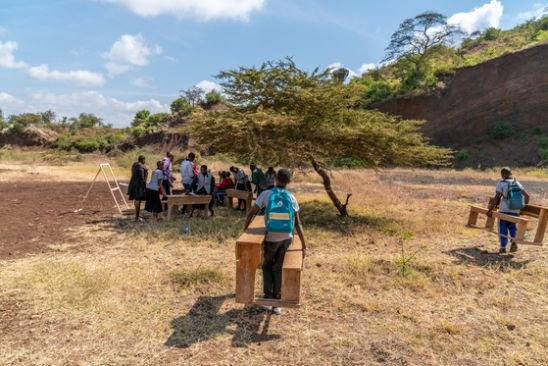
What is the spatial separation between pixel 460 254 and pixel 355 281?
9.34ft

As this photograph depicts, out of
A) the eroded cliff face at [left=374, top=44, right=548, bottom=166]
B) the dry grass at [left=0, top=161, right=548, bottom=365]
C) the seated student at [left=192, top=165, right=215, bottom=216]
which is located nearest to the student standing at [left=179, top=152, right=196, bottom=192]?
the seated student at [left=192, top=165, right=215, bottom=216]

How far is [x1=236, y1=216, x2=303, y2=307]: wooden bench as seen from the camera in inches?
177

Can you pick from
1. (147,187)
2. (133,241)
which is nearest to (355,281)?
(133,241)

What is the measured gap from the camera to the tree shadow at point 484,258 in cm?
718

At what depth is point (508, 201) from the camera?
306 inches

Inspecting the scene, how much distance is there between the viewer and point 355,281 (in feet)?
20.2

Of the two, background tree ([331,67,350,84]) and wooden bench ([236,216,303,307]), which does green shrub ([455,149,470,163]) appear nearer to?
background tree ([331,67,350,84])

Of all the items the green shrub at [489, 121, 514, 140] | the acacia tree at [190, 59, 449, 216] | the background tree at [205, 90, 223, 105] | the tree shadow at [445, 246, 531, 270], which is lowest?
the tree shadow at [445, 246, 531, 270]

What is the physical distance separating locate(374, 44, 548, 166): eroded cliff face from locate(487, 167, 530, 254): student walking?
1014 inches

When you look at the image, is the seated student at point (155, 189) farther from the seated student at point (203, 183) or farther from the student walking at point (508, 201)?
the student walking at point (508, 201)

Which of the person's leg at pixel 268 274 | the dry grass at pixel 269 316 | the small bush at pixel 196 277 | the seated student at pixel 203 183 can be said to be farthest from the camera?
the seated student at pixel 203 183

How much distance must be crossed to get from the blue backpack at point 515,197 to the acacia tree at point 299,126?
3398 millimetres

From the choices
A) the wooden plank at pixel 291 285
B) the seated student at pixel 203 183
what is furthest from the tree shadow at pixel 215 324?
the seated student at pixel 203 183

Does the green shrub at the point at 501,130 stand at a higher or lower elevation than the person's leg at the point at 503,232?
higher
